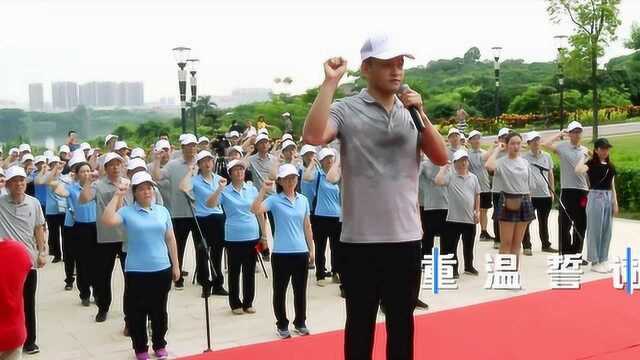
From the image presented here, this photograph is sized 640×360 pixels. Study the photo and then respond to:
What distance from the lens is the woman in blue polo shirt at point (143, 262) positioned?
5172mm

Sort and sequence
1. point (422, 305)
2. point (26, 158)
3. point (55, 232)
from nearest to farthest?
point (422, 305) → point (55, 232) → point (26, 158)

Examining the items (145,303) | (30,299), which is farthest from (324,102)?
(30,299)

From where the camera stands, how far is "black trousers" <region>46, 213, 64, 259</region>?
9.82m

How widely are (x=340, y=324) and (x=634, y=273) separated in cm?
252

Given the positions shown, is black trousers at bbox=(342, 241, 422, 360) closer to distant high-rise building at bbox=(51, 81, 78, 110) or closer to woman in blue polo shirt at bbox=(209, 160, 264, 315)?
woman in blue polo shirt at bbox=(209, 160, 264, 315)

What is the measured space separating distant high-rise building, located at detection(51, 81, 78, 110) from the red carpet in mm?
17326

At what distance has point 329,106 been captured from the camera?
2.38 m

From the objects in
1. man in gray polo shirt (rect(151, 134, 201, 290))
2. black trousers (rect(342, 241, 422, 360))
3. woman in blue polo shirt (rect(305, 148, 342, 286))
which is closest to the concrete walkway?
woman in blue polo shirt (rect(305, 148, 342, 286))

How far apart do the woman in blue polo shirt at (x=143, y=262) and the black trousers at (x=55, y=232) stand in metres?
4.84

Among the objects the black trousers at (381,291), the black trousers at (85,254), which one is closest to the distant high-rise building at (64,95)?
the black trousers at (85,254)

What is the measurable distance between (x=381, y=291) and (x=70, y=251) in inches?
246

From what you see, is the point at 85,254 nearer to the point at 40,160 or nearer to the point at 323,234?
the point at 323,234

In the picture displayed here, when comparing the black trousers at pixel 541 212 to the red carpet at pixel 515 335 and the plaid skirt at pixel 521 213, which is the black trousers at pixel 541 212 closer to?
the plaid skirt at pixel 521 213

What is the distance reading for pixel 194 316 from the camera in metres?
6.80
